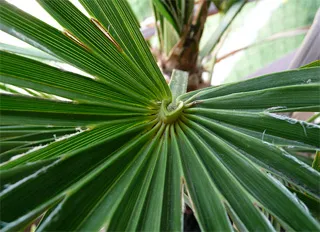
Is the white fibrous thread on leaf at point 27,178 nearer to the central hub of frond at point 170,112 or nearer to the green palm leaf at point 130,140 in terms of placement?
the green palm leaf at point 130,140

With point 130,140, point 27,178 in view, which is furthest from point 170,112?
point 27,178

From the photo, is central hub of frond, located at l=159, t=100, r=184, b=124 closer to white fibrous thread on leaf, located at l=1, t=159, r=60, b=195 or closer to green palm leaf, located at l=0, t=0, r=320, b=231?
green palm leaf, located at l=0, t=0, r=320, b=231

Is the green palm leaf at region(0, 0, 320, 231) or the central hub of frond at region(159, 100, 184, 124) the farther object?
the central hub of frond at region(159, 100, 184, 124)

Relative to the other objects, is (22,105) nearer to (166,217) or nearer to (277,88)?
(166,217)

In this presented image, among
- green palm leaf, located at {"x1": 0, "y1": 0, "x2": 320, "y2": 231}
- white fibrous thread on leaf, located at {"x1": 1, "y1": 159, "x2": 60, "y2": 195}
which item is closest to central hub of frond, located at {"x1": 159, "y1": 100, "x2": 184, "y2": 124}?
green palm leaf, located at {"x1": 0, "y1": 0, "x2": 320, "y2": 231}

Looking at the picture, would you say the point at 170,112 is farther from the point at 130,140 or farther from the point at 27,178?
the point at 27,178

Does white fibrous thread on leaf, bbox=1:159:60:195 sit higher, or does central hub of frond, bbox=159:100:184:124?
central hub of frond, bbox=159:100:184:124

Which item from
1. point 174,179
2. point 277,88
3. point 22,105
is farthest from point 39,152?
point 277,88

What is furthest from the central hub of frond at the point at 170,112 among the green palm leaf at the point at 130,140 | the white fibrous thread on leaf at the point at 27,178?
the white fibrous thread on leaf at the point at 27,178
